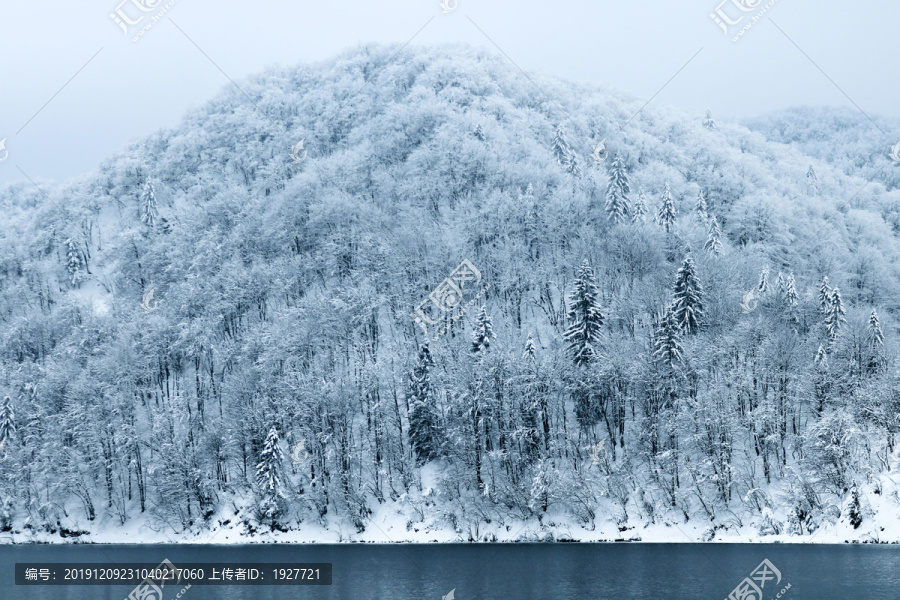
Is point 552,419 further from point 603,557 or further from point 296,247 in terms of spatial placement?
point 296,247

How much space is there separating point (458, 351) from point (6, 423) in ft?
158

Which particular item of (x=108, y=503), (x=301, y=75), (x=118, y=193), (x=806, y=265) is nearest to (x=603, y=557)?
(x=108, y=503)

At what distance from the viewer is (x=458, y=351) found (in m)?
72.1

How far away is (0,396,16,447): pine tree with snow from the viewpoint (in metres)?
71.3

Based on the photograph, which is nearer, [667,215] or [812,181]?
[667,215]

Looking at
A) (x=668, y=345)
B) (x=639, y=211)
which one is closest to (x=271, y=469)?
(x=668, y=345)

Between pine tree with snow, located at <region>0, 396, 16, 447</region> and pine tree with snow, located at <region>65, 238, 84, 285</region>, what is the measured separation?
151ft

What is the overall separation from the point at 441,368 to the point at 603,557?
26936mm

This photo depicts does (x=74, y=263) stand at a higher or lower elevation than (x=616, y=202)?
lower

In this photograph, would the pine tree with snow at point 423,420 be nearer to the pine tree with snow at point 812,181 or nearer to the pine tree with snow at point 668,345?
the pine tree with snow at point 668,345

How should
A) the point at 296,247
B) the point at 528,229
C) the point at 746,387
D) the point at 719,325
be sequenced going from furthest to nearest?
the point at 296,247 → the point at 528,229 → the point at 719,325 → the point at 746,387

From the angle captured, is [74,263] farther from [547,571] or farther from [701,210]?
[701,210]

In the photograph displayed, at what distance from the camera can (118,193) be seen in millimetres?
145625

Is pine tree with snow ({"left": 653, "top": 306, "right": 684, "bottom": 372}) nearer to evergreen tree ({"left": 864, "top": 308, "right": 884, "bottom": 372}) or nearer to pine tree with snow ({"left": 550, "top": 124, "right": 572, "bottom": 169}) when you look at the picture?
evergreen tree ({"left": 864, "top": 308, "right": 884, "bottom": 372})
